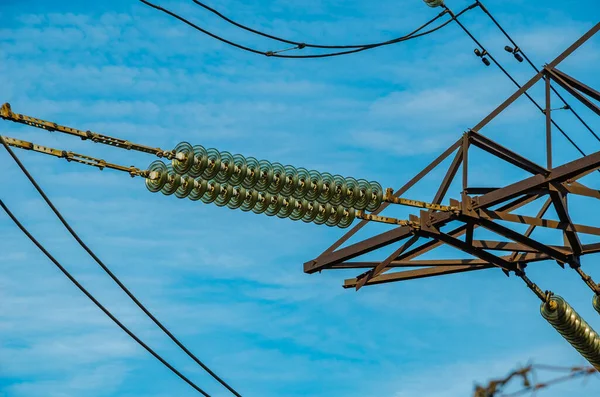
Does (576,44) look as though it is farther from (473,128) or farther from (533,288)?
(533,288)

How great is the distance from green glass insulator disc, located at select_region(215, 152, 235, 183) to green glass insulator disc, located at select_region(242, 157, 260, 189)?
1.21 feet

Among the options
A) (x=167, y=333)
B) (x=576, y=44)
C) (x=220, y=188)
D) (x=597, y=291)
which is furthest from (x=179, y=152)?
(x=597, y=291)

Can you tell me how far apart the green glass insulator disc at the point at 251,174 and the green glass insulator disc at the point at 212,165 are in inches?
25.1

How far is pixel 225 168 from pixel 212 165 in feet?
0.87

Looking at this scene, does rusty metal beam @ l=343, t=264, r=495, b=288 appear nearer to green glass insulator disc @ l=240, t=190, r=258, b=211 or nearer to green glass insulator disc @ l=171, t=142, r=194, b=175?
green glass insulator disc @ l=240, t=190, r=258, b=211

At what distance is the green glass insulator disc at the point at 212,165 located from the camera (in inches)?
612

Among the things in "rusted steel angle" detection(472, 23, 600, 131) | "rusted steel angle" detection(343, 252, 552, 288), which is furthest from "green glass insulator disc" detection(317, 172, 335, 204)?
"rusted steel angle" detection(343, 252, 552, 288)

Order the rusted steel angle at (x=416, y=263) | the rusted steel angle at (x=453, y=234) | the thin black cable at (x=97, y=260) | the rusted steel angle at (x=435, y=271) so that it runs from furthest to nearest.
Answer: the rusted steel angle at (x=435, y=271), the rusted steel angle at (x=416, y=263), the rusted steel angle at (x=453, y=234), the thin black cable at (x=97, y=260)

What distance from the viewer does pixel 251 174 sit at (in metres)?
16.1

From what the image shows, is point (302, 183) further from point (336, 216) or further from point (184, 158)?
point (184, 158)

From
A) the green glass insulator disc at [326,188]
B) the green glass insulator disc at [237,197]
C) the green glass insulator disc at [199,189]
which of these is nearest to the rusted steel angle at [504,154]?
the green glass insulator disc at [326,188]

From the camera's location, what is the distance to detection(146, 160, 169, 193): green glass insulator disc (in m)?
15.7

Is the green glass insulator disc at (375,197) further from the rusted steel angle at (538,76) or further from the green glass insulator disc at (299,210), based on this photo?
the rusted steel angle at (538,76)

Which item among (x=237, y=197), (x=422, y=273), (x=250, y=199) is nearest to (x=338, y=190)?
(x=250, y=199)
